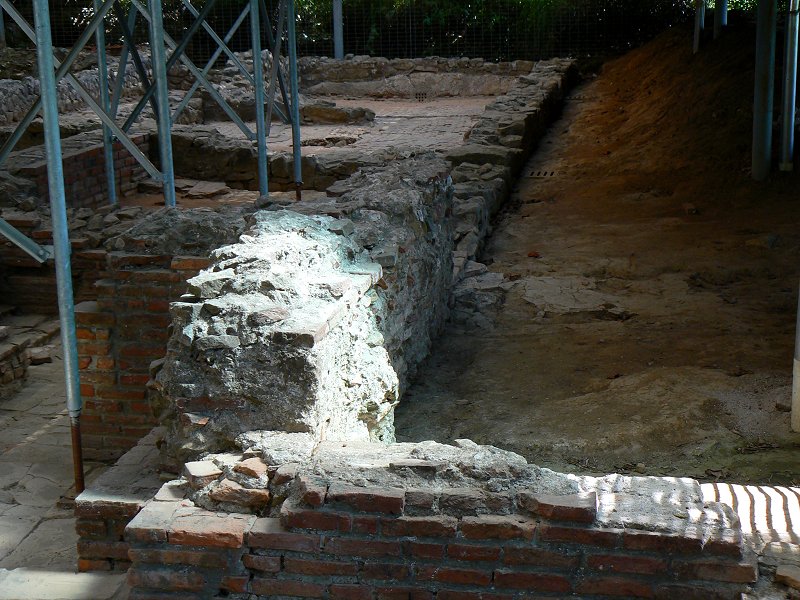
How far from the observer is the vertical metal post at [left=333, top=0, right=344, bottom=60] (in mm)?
21641

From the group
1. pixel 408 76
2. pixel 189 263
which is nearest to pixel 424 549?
pixel 189 263

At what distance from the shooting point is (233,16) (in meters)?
21.7

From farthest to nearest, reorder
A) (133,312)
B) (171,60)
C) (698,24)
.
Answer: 1. (698,24)
2. (171,60)
3. (133,312)

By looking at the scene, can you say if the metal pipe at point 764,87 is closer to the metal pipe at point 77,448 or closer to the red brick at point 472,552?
the metal pipe at point 77,448

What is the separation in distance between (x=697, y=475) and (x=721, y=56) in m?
11.0

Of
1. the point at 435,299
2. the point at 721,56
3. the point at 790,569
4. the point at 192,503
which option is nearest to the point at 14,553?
the point at 192,503

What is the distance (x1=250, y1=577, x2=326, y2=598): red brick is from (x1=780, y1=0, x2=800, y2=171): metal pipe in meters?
8.41

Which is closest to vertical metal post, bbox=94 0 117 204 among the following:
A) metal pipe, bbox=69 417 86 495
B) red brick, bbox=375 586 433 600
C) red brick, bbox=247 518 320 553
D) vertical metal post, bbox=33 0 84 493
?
vertical metal post, bbox=33 0 84 493

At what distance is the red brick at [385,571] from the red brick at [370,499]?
0.16 metres

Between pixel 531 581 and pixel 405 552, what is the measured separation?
382 mm

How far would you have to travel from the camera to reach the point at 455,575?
9.22 feet

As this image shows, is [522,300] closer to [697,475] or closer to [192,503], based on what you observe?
[697,475]

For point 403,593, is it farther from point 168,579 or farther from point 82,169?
point 82,169

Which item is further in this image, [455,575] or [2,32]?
[2,32]
